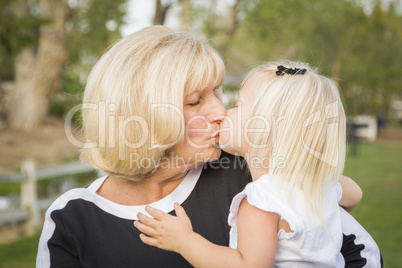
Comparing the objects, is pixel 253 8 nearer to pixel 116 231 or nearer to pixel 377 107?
pixel 116 231

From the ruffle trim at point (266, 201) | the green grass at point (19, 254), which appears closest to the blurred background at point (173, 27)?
the green grass at point (19, 254)

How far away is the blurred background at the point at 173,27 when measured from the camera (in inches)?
226

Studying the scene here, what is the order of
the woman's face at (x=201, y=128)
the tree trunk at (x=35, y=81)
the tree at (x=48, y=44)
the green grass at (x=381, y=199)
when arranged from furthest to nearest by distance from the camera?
the tree trunk at (x=35, y=81) < the tree at (x=48, y=44) < the green grass at (x=381, y=199) < the woman's face at (x=201, y=128)

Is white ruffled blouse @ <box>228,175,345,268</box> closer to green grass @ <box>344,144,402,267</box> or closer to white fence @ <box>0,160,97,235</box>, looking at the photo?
green grass @ <box>344,144,402,267</box>

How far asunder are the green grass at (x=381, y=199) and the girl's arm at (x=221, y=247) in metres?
4.45

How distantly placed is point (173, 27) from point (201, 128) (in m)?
0.58

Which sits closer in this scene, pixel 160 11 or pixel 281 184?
pixel 281 184

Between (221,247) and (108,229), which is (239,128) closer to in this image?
(221,247)

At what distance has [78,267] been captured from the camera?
5.35 feet

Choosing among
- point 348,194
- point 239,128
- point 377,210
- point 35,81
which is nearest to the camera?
point 239,128

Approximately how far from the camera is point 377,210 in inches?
304

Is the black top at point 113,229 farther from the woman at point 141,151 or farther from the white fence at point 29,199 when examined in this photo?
the white fence at point 29,199

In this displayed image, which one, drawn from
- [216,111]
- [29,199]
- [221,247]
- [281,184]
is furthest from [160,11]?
[221,247]

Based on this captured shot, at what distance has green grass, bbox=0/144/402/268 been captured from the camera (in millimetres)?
5115
